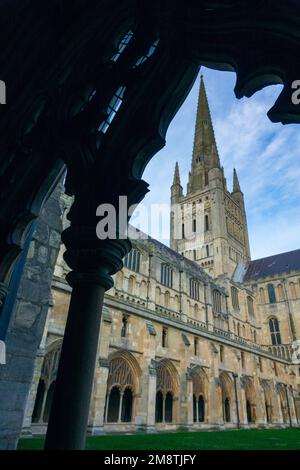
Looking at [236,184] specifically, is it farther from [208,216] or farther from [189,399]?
[189,399]

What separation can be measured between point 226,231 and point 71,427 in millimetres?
42655

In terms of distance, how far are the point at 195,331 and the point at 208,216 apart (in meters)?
30.0

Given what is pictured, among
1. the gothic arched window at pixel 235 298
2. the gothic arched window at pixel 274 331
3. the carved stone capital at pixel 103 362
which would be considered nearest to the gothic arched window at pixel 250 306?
the gothic arched window at pixel 235 298

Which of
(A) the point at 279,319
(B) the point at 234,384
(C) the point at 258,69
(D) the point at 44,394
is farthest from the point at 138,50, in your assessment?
(A) the point at 279,319

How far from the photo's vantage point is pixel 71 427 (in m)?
1.50

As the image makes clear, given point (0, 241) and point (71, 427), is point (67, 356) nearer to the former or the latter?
point (71, 427)

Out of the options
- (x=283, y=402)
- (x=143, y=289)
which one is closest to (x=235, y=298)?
(x=283, y=402)

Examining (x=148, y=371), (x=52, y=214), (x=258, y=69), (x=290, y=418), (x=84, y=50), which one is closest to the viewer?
(x=258, y=69)

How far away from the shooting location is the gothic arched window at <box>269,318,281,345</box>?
35906mm

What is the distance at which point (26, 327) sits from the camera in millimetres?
3281

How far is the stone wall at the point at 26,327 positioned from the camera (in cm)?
291

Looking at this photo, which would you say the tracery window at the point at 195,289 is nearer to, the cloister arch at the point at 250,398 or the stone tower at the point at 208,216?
the stone tower at the point at 208,216

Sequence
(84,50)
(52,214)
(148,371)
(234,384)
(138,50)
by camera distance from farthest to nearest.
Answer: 1. (234,384)
2. (148,371)
3. (52,214)
4. (84,50)
5. (138,50)

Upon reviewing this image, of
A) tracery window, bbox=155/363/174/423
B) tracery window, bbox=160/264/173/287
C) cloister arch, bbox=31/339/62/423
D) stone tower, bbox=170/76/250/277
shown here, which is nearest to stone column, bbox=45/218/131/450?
cloister arch, bbox=31/339/62/423
